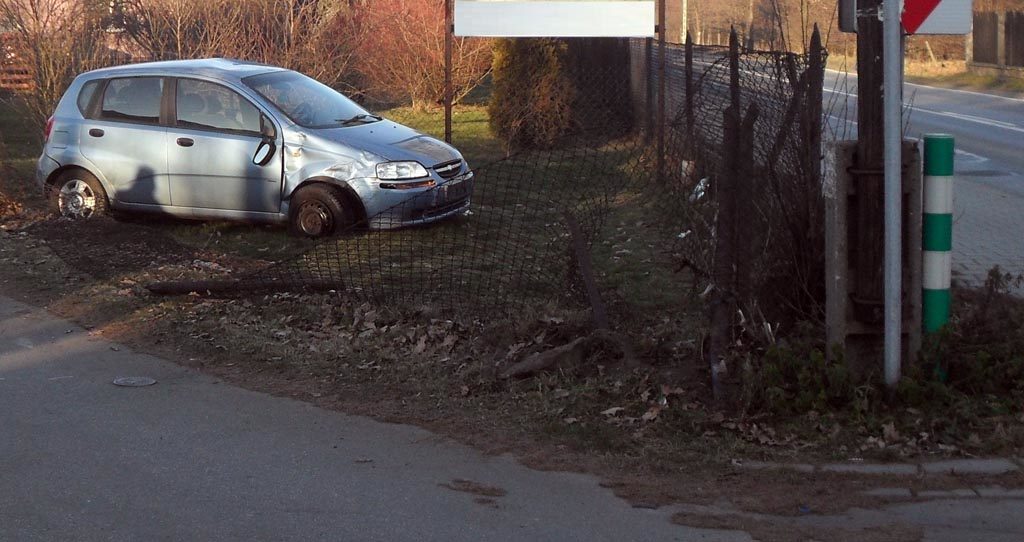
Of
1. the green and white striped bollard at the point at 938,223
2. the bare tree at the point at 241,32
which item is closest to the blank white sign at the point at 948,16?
the green and white striped bollard at the point at 938,223

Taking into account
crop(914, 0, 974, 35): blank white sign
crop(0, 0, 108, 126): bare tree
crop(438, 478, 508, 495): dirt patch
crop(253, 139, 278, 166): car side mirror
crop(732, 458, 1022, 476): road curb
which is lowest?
crop(438, 478, 508, 495): dirt patch

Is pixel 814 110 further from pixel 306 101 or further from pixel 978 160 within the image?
pixel 978 160

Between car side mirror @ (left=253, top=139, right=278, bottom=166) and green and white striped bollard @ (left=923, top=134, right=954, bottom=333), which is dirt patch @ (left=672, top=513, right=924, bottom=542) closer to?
green and white striped bollard @ (left=923, top=134, right=954, bottom=333)

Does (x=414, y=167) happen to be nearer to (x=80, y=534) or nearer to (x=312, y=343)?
(x=312, y=343)

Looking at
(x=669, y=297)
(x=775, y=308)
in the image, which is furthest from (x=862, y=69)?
(x=669, y=297)

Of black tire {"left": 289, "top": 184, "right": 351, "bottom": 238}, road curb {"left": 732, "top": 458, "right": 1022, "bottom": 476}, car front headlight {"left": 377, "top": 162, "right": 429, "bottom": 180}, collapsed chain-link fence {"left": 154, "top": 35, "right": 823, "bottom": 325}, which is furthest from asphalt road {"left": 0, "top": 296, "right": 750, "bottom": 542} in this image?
car front headlight {"left": 377, "top": 162, "right": 429, "bottom": 180}

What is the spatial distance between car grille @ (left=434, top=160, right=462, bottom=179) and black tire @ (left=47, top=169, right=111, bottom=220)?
3.45m

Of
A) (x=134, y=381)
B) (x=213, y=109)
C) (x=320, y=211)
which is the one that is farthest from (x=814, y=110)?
(x=213, y=109)

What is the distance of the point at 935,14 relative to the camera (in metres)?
5.47

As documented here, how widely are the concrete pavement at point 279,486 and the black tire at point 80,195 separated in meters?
5.52

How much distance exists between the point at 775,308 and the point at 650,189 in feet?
12.5

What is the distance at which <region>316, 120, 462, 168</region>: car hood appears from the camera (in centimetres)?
1105

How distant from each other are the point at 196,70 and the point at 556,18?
5225 millimetres

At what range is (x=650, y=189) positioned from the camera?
33.2ft
